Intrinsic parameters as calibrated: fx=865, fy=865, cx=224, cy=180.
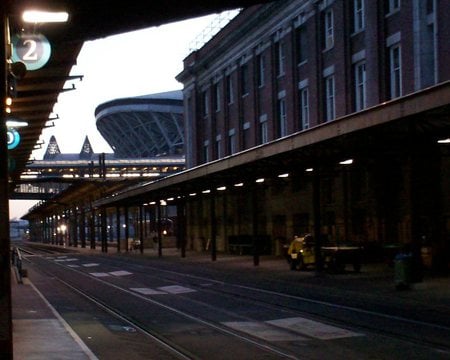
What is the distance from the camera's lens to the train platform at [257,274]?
46.0 feet

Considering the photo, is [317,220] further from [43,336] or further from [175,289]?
[43,336]

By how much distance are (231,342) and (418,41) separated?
22.0 metres

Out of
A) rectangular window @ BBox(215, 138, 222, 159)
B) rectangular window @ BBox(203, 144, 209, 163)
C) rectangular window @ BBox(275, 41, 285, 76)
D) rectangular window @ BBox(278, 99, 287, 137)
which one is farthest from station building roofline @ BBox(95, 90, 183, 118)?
rectangular window @ BBox(278, 99, 287, 137)

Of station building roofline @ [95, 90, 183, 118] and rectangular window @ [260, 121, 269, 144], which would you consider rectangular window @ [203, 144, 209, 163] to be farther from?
station building roofline @ [95, 90, 183, 118]

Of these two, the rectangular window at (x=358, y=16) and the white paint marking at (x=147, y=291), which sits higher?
the rectangular window at (x=358, y=16)

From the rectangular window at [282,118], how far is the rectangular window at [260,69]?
3.20 m

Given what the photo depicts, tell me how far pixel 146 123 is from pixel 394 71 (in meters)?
115

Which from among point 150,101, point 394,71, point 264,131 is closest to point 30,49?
point 394,71

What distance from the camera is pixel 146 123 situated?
15075 centimetres

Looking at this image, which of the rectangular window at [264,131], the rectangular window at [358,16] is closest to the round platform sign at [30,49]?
the rectangular window at [358,16]

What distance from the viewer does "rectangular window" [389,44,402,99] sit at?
3709 centimetres

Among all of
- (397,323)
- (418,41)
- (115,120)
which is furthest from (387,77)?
(115,120)

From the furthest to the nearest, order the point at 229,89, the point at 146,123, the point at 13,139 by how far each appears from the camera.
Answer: the point at 146,123 < the point at 229,89 < the point at 13,139

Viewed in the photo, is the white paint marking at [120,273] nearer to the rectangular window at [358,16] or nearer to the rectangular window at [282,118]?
the rectangular window at [282,118]
